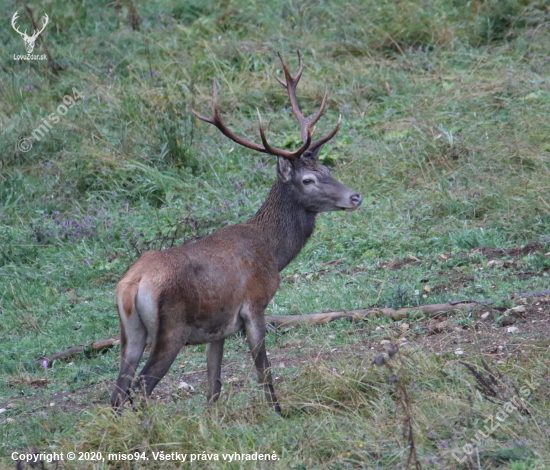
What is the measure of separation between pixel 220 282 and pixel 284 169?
4.22 ft

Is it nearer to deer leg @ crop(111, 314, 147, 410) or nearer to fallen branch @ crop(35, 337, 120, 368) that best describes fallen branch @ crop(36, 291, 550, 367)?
fallen branch @ crop(35, 337, 120, 368)

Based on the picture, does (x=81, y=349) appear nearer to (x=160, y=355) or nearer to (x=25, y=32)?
(x=160, y=355)

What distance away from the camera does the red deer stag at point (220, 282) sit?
5.29 meters

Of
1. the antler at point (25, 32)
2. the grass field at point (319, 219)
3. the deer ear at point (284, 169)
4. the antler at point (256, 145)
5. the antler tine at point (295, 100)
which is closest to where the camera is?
the grass field at point (319, 219)

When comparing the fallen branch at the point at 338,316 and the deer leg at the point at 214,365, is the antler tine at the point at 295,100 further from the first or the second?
the deer leg at the point at 214,365

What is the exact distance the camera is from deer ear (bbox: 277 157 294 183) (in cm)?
654

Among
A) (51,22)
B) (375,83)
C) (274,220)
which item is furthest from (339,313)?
(51,22)

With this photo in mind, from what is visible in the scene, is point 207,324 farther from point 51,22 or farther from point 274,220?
point 51,22

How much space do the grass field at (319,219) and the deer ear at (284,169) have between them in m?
1.22

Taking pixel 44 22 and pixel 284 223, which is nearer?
pixel 284 223

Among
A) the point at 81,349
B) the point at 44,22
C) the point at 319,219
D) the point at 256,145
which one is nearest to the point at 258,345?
the point at 256,145

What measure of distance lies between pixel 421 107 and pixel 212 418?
701 cm

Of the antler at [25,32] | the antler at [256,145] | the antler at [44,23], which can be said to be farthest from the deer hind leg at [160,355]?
the antler at [44,23]

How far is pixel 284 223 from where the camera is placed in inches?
256
